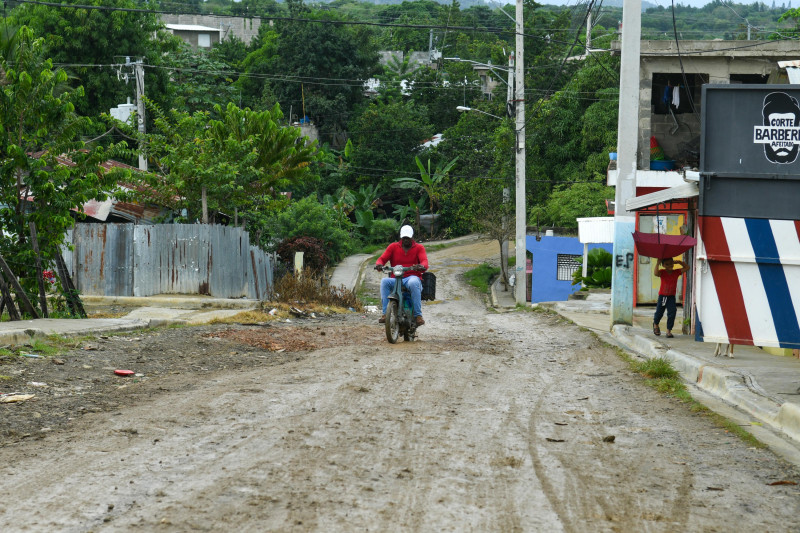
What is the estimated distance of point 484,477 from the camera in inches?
206

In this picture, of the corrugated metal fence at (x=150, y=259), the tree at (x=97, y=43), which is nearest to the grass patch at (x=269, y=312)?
the corrugated metal fence at (x=150, y=259)

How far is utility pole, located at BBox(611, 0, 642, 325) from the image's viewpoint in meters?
15.3

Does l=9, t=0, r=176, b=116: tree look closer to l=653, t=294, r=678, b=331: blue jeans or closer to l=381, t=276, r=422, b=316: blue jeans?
l=381, t=276, r=422, b=316: blue jeans

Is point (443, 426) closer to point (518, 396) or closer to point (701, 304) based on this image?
point (518, 396)

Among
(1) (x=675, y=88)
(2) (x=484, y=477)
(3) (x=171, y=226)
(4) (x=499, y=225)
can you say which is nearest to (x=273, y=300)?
(3) (x=171, y=226)

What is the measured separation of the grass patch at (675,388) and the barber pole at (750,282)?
27.7 inches

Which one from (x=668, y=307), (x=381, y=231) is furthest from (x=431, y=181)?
(x=668, y=307)

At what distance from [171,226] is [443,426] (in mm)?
16048

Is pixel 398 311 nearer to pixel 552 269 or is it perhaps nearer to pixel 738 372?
pixel 738 372

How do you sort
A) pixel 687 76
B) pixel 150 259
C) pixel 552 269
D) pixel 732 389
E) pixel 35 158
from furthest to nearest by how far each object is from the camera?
pixel 552 269 < pixel 687 76 < pixel 150 259 < pixel 35 158 < pixel 732 389

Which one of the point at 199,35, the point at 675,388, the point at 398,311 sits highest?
the point at 199,35

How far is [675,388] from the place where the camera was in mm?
9258

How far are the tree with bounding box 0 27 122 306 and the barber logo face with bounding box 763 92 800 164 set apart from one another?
391 inches

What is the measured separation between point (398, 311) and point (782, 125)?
21.2 feet
